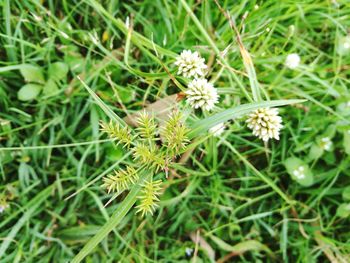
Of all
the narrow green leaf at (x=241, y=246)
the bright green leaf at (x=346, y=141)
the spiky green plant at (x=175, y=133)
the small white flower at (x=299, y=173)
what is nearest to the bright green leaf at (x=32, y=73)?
the spiky green plant at (x=175, y=133)

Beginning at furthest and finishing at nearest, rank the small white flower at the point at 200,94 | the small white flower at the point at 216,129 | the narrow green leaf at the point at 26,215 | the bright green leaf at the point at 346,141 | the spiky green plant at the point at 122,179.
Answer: the bright green leaf at the point at 346,141
the narrow green leaf at the point at 26,215
the small white flower at the point at 216,129
the small white flower at the point at 200,94
the spiky green plant at the point at 122,179

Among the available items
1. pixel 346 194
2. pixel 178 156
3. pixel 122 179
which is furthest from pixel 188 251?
pixel 122 179

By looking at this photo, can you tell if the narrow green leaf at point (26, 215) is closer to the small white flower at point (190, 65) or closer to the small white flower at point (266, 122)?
the small white flower at point (190, 65)

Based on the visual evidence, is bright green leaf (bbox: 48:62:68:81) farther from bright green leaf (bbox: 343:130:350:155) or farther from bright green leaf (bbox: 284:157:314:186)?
bright green leaf (bbox: 343:130:350:155)

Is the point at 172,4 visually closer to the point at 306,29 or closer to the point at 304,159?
the point at 306,29

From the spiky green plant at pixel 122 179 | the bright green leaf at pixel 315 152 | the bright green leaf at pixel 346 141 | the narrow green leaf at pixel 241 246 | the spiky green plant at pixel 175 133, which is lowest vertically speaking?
the narrow green leaf at pixel 241 246
